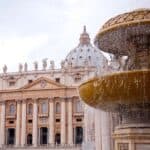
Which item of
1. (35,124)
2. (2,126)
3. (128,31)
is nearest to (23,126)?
(35,124)

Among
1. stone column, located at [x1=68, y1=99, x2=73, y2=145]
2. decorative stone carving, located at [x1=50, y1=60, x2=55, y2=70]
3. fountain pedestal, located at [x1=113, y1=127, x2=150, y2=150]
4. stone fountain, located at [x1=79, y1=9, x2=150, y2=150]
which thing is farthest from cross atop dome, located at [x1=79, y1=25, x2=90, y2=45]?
fountain pedestal, located at [x1=113, y1=127, x2=150, y2=150]

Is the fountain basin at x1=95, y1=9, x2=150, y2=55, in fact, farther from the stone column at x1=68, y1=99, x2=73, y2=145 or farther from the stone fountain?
the stone column at x1=68, y1=99, x2=73, y2=145

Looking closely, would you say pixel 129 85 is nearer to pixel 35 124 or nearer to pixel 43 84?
pixel 35 124

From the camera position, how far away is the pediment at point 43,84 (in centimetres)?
5312

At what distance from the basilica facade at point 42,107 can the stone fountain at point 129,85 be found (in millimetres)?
38365

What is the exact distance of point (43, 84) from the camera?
176 feet

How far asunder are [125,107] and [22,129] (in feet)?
141

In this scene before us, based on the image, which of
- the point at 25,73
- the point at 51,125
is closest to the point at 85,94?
the point at 51,125

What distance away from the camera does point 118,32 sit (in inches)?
457

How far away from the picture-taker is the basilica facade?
51.6m

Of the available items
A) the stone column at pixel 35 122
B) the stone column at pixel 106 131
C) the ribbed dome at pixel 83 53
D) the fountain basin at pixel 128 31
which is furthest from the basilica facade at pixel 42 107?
the fountain basin at pixel 128 31

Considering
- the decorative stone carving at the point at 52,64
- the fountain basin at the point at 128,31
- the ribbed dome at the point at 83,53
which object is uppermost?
the ribbed dome at the point at 83,53

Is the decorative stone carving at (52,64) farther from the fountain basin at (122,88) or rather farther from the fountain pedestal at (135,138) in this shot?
the fountain pedestal at (135,138)

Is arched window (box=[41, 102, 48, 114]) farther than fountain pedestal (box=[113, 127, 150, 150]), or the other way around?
arched window (box=[41, 102, 48, 114])
